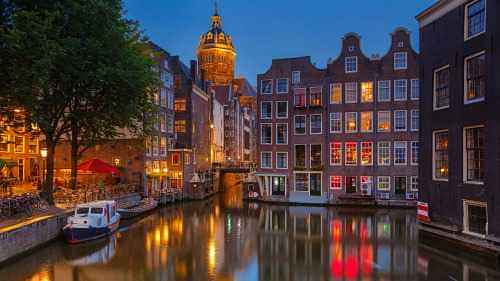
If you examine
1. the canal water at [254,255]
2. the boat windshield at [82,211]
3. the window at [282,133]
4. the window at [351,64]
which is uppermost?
the window at [351,64]

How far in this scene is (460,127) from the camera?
23.0 metres

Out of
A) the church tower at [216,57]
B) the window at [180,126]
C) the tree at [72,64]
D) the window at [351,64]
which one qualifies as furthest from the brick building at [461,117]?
the church tower at [216,57]

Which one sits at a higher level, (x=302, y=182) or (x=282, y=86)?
(x=282, y=86)

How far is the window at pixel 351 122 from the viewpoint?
47.1 metres

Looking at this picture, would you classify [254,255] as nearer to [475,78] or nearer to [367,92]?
[475,78]

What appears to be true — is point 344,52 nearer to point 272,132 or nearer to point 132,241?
point 272,132

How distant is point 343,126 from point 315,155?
4.54m

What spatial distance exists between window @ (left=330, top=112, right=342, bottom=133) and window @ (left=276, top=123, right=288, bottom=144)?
216 inches

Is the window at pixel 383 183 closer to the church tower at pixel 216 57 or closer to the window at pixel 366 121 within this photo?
the window at pixel 366 121

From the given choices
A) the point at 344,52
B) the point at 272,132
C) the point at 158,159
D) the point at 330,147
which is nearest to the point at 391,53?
the point at 344,52

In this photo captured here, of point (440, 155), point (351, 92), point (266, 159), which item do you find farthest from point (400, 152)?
point (440, 155)

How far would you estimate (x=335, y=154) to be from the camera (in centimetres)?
4772

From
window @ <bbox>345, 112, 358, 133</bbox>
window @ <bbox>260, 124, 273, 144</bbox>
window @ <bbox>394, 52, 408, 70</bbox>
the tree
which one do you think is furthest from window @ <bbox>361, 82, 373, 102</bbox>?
the tree

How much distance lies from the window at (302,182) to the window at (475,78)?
2724 centimetres
